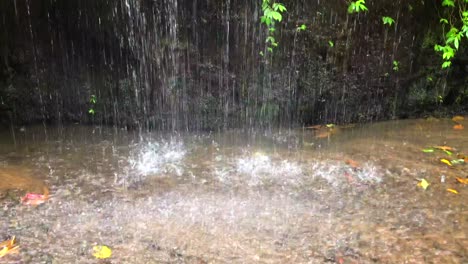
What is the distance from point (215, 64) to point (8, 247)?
3604mm

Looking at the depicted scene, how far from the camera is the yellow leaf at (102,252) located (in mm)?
2667

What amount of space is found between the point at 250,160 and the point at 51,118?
3.39 metres

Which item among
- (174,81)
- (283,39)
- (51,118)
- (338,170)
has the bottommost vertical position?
(338,170)

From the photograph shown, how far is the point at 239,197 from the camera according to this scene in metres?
3.60

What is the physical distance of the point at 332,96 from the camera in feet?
18.8

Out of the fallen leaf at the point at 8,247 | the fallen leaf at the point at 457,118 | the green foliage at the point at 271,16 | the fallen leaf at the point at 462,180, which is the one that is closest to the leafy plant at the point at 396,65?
the fallen leaf at the point at 457,118

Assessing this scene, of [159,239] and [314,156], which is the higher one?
[314,156]

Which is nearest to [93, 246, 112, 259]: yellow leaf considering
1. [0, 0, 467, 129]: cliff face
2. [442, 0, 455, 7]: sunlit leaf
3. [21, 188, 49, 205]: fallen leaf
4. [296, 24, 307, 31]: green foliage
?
[21, 188, 49, 205]: fallen leaf

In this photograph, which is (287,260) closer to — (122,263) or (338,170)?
(122,263)

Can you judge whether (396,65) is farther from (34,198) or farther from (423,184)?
(34,198)

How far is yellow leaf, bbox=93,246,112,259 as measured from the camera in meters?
2.67

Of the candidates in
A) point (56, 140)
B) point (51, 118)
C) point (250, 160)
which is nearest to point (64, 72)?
point (51, 118)

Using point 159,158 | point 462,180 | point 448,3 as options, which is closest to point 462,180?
point 462,180

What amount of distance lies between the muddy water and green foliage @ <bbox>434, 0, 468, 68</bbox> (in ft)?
3.64
